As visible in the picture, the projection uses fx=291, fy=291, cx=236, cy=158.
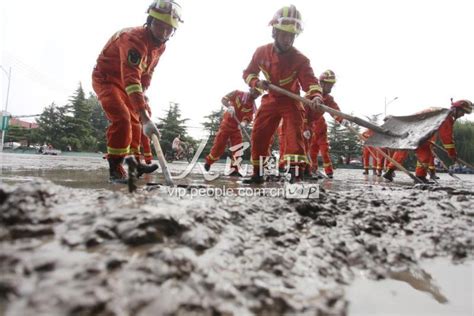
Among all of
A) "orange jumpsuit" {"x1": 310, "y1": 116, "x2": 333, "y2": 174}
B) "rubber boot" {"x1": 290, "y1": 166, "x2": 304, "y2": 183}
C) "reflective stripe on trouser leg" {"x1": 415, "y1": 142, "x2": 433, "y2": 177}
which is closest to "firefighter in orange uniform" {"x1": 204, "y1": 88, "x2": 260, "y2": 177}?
"orange jumpsuit" {"x1": 310, "y1": 116, "x2": 333, "y2": 174}

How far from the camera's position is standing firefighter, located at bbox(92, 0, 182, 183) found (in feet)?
9.27

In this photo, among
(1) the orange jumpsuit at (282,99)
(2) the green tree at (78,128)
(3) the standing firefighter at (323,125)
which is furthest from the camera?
(2) the green tree at (78,128)

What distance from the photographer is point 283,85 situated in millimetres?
3916

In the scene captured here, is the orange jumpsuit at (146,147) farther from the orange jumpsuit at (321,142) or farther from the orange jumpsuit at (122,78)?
the orange jumpsuit at (321,142)

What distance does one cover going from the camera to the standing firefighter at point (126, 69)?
2825 millimetres

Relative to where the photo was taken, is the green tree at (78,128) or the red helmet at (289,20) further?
the green tree at (78,128)

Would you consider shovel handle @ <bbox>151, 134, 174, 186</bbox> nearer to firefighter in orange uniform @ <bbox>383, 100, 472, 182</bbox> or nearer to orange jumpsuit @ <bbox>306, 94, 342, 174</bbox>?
orange jumpsuit @ <bbox>306, 94, 342, 174</bbox>

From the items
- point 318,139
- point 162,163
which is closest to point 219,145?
point 318,139

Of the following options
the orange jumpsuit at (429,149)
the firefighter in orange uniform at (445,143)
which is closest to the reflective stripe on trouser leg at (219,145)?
the orange jumpsuit at (429,149)

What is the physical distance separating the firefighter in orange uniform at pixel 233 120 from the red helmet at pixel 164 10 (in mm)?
3006

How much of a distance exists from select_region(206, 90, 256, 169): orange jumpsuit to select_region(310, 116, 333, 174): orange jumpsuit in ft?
6.27

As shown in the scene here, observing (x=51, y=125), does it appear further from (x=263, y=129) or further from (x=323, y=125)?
(x=263, y=129)

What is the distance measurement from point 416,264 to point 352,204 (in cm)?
93

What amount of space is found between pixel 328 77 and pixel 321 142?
1.58 m
